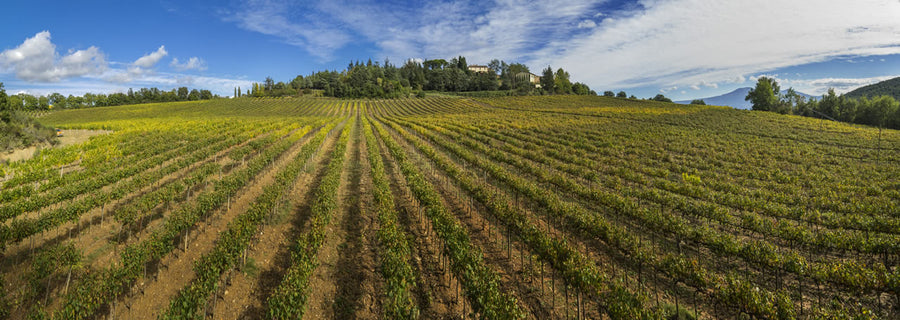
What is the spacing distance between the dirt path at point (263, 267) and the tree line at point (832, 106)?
105m

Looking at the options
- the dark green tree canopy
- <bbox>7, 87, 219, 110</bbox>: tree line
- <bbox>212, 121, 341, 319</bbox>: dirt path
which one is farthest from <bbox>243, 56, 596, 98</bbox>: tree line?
<bbox>212, 121, 341, 319</bbox>: dirt path

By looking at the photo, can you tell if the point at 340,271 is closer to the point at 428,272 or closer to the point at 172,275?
the point at 428,272

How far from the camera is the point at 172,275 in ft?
40.0

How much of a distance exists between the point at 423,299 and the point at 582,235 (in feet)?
29.4

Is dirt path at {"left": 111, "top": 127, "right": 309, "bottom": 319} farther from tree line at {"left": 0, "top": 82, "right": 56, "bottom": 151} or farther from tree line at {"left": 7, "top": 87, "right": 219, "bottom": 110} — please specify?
tree line at {"left": 7, "top": 87, "right": 219, "bottom": 110}

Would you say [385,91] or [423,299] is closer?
[423,299]

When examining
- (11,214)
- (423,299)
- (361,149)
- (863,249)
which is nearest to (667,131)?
(863,249)

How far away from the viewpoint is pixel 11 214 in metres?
15.0

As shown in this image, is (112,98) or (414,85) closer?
(112,98)

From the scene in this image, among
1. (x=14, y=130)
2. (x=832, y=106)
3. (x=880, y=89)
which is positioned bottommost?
(x=14, y=130)

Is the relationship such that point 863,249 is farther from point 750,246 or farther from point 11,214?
point 11,214

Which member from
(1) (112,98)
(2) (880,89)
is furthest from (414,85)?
(2) (880,89)

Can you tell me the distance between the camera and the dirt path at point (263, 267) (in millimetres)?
10367

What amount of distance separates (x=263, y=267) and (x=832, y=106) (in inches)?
5341
